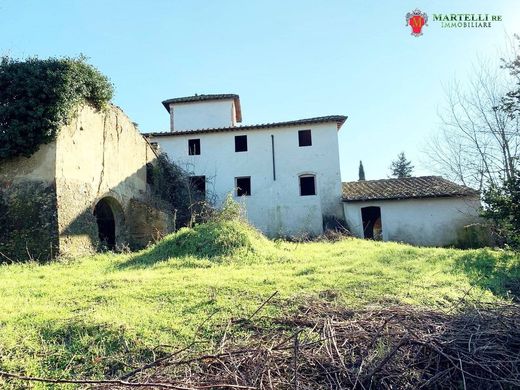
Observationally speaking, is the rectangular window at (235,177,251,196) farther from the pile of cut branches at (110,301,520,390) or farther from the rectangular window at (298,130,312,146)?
the pile of cut branches at (110,301,520,390)

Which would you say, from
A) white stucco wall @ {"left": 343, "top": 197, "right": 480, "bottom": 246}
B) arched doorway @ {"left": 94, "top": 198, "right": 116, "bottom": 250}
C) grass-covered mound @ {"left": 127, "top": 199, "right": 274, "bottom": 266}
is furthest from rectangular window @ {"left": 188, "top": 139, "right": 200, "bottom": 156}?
grass-covered mound @ {"left": 127, "top": 199, "right": 274, "bottom": 266}

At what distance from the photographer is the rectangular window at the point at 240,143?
22109 millimetres

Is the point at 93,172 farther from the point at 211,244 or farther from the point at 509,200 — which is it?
the point at 509,200

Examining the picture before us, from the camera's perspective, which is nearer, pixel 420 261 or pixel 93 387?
pixel 93 387

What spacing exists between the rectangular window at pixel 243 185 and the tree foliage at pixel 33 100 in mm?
11029

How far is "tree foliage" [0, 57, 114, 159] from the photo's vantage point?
10633mm

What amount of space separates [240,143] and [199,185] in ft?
10.2

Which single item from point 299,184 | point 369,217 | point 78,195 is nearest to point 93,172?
point 78,195

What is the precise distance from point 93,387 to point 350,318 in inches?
107

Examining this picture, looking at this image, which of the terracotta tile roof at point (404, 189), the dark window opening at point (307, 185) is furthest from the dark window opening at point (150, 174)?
the terracotta tile roof at point (404, 189)

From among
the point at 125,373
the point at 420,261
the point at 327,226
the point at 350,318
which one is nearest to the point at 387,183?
the point at 327,226

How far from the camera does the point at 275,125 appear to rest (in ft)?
70.9

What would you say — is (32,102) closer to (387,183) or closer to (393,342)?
(393,342)

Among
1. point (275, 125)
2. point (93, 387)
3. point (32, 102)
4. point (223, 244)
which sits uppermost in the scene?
point (275, 125)
